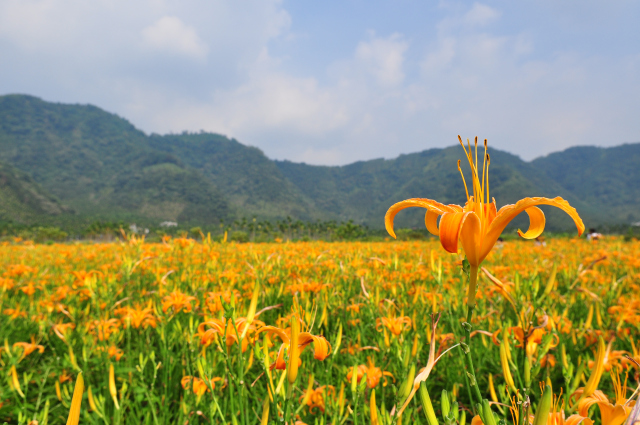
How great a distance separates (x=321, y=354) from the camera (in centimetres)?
69

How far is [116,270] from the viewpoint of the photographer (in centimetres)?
326

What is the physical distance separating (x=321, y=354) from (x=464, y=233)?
432mm

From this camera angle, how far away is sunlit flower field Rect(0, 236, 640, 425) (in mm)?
757

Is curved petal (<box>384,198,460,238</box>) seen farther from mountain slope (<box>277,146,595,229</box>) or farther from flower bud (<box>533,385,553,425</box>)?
mountain slope (<box>277,146,595,229</box>)

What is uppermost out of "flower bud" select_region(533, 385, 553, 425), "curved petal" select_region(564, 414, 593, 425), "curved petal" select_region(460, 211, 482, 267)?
"curved petal" select_region(460, 211, 482, 267)

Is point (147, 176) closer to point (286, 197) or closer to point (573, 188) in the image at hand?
point (286, 197)

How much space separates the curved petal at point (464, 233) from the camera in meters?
0.63

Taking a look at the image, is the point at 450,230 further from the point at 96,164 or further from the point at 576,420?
the point at 96,164

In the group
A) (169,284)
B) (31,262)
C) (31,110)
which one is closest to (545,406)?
(169,284)

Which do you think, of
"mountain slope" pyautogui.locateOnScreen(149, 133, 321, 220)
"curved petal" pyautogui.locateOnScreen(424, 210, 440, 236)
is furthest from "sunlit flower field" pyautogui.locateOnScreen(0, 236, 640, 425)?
"mountain slope" pyautogui.locateOnScreen(149, 133, 321, 220)

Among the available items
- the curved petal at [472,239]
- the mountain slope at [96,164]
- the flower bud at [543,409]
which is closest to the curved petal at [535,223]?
the curved petal at [472,239]

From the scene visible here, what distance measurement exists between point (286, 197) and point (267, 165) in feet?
109

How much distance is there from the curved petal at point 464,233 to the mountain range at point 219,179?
9810 cm

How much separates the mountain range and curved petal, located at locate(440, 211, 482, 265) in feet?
322
